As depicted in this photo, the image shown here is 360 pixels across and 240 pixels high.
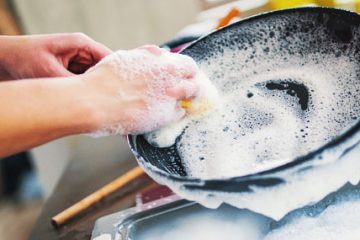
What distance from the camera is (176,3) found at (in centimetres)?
217

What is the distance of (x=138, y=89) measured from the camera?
0.71 metres

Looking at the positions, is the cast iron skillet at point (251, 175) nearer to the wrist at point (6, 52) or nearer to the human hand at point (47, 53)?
the human hand at point (47, 53)

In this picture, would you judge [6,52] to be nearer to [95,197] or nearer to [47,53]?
[47,53]

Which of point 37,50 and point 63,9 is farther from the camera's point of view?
point 63,9

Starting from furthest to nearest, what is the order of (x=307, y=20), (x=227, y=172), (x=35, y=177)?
(x=35, y=177)
(x=307, y=20)
(x=227, y=172)

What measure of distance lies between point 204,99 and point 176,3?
1464 mm

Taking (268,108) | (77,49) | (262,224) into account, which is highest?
(77,49)

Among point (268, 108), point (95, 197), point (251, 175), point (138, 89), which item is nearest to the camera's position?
point (251, 175)

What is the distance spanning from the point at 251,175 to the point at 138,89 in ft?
0.77

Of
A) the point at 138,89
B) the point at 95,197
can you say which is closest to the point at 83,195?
the point at 95,197

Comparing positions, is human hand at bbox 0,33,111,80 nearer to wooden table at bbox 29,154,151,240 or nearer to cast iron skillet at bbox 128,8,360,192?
cast iron skillet at bbox 128,8,360,192

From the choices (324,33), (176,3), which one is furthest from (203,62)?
(176,3)

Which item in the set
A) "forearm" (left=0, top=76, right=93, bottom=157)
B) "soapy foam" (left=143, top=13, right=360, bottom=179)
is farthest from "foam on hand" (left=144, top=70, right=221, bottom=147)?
"forearm" (left=0, top=76, right=93, bottom=157)

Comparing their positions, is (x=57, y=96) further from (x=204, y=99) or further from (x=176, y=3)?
(x=176, y=3)
